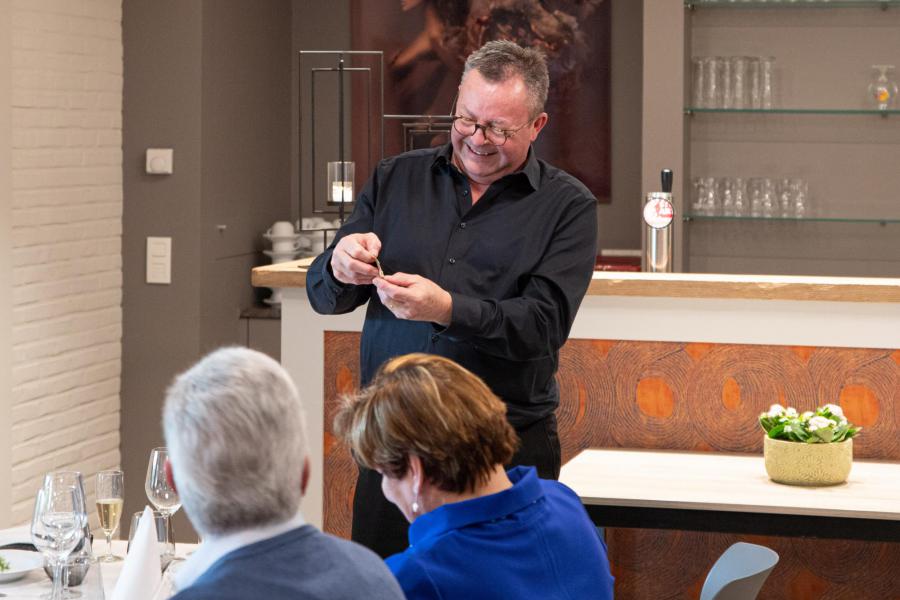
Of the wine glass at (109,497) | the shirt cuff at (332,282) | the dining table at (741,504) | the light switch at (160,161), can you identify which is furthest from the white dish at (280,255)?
the wine glass at (109,497)

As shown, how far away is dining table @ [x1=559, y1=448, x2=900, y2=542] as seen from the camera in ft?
9.21

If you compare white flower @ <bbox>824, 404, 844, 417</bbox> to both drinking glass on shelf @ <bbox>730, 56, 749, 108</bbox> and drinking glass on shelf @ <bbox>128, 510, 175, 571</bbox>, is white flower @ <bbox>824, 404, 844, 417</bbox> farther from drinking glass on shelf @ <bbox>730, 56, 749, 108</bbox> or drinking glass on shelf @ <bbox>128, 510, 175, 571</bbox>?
drinking glass on shelf @ <bbox>730, 56, 749, 108</bbox>

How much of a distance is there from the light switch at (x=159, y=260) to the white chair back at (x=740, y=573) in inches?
130

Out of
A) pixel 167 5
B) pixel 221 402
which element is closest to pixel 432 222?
pixel 221 402

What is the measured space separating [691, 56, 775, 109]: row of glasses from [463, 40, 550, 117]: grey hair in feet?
9.16

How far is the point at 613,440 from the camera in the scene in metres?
3.48

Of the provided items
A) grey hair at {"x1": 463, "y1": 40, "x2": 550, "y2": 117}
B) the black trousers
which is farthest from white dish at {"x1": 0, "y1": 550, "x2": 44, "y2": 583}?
grey hair at {"x1": 463, "y1": 40, "x2": 550, "y2": 117}

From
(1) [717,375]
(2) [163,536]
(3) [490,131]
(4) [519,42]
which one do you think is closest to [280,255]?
(4) [519,42]

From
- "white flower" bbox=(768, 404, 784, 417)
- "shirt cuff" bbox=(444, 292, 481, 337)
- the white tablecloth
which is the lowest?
the white tablecloth

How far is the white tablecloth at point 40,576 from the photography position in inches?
85.6

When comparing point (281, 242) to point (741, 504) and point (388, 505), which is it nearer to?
point (388, 505)

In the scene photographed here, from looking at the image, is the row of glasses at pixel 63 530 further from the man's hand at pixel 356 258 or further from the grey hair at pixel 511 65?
the grey hair at pixel 511 65

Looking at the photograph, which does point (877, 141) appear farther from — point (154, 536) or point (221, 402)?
point (221, 402)

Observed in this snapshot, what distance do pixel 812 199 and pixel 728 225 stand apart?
1.23ft
